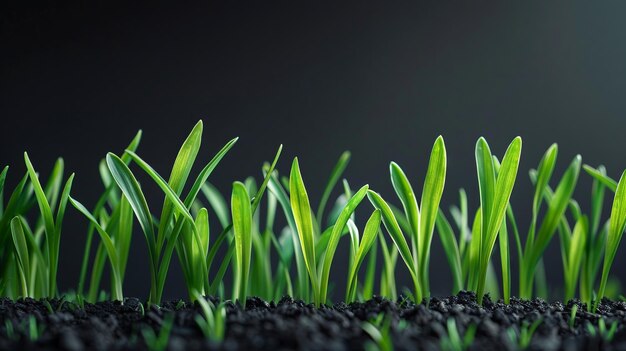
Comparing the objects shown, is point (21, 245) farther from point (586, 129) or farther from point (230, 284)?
point (586, 129)

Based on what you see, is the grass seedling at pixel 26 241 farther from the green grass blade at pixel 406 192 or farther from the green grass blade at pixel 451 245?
the green grass blade at pixel 451 245

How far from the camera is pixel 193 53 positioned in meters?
2.54

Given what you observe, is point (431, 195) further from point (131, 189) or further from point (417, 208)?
point (131, 189)

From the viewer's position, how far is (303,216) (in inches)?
43.7

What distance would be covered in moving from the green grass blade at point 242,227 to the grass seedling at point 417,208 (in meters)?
0.24

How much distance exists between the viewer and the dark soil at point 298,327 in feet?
2.28

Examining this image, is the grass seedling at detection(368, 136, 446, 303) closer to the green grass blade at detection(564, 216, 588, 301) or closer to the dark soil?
the dark soil

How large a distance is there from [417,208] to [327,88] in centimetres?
156

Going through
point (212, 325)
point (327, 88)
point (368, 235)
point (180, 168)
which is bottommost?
point (212, 325)

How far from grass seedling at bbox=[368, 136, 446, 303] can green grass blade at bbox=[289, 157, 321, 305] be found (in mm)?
131

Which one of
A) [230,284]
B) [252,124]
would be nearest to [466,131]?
[252,124]

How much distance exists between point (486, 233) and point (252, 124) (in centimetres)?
161

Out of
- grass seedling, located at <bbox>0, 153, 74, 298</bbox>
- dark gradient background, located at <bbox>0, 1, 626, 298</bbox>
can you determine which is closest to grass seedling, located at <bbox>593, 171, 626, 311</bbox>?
grass seedling, located at <bbox>0, 153, 74, 298</bbox>

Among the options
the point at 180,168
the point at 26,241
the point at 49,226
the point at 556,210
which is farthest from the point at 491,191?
the point at 26,241
